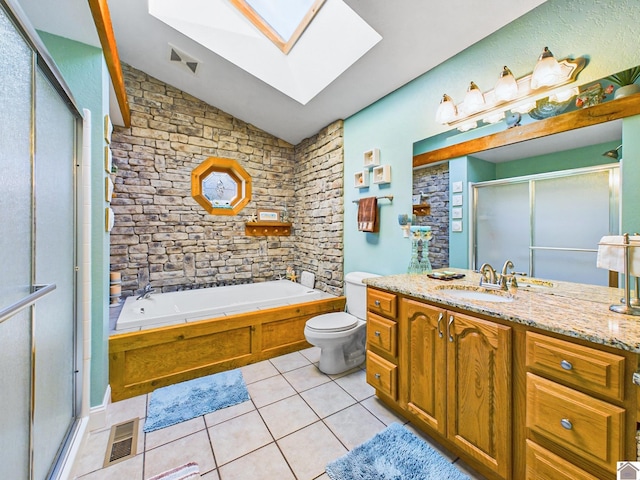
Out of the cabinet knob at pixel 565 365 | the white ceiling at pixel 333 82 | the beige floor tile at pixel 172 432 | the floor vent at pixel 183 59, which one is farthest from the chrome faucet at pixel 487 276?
the floor vent at pixel 183 59

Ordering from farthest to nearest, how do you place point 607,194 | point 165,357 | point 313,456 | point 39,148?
1. point 165,357
2. point 313,456
3. point 607,194
4. point 39,148

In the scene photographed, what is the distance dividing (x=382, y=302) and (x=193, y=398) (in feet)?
5.13

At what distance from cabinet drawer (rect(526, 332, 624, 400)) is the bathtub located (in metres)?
1.98

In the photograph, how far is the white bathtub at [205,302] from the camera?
2.19 meters

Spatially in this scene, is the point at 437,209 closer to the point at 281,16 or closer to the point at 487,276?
the point at 487,276

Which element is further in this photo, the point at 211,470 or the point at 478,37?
the point at 478,37

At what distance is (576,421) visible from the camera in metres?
0.91

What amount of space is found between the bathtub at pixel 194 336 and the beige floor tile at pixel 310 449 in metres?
1.01

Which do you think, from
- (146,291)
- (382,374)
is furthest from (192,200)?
(382,374)

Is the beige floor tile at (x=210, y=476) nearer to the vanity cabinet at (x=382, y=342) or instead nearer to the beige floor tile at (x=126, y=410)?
the beige floor tile at (x=126, y=410)

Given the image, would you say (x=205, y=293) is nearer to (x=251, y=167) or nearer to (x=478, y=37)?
(x=251, y=167)

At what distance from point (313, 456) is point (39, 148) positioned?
1984 mm

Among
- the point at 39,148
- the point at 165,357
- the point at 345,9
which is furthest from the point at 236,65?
the point at 165,357

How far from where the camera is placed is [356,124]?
282cm
